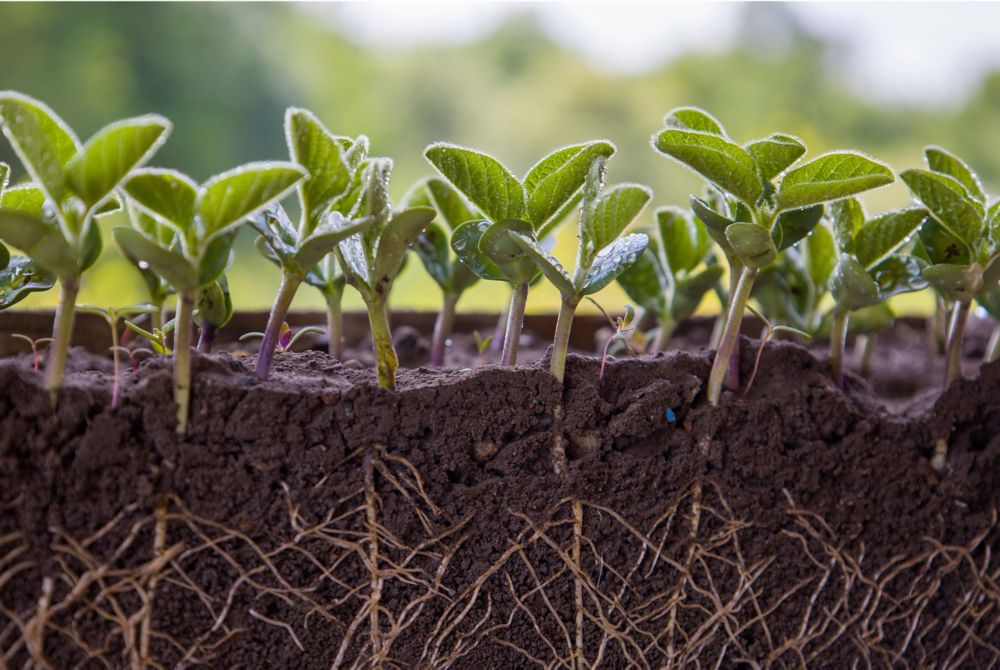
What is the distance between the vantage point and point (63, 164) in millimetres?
581

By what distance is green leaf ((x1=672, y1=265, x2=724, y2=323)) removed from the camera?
2.97 feet

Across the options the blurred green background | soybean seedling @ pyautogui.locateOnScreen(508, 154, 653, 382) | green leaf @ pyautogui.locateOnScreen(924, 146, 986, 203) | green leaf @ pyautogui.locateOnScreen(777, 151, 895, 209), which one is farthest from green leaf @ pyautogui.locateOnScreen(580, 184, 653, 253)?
the blurred green background

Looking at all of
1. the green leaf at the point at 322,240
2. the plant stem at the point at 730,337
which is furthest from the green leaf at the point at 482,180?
the plant stem at the point at 730,337

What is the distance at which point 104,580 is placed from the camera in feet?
2.01

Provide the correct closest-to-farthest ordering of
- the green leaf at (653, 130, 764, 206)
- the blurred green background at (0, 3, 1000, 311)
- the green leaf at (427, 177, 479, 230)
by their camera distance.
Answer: the green leaf at (653, 130, 764, 206) < the green leaf at (427, 177, 479, 230) < the blurred green background at (0, 3, 1000, 311)

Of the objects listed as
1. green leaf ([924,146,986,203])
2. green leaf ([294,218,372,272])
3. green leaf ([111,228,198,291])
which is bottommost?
green leaf ([111,228,198,291])

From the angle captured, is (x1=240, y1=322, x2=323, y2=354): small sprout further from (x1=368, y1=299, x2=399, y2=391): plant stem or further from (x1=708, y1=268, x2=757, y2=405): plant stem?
(x1=708, y1=268, x2=757, y2=405): plant stem

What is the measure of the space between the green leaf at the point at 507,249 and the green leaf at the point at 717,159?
0.13m

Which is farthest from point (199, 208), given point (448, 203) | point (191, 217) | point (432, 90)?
point (432, 90)

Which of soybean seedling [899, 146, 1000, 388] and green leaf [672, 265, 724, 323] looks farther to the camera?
green leaf [672, 265, 724, 323]

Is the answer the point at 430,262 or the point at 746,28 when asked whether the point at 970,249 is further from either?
the point at 746,28

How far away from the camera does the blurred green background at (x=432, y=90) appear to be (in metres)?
1.96

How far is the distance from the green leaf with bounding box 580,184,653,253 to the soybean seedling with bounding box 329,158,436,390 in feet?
0.46

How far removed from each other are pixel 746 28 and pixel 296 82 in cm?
158
